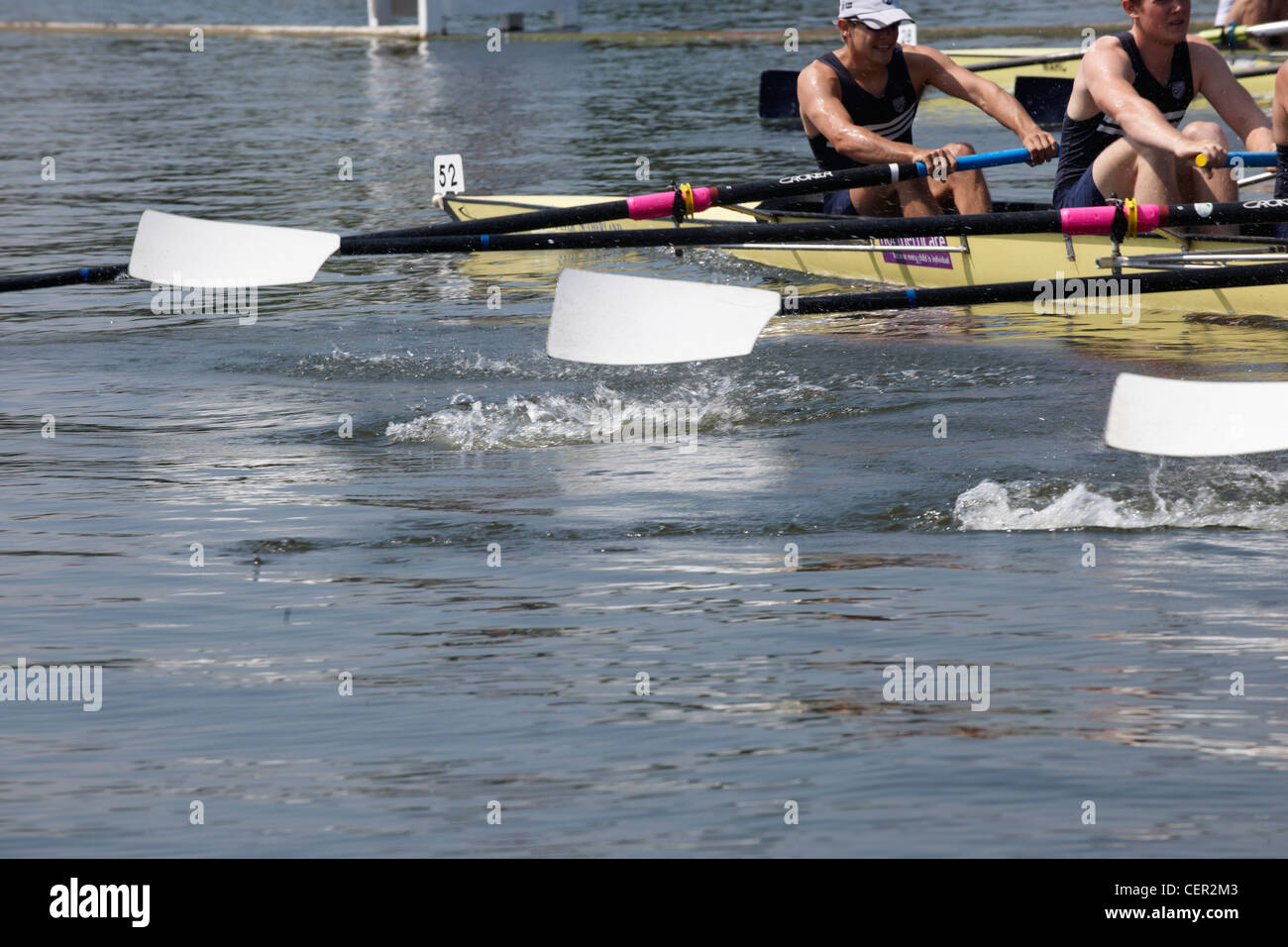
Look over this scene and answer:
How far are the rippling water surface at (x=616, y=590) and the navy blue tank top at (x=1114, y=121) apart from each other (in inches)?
28.1

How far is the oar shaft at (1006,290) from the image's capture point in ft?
20.6

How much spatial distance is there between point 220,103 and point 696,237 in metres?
14.8

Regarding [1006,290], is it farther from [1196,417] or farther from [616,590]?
[616,590]

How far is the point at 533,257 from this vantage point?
36.4 ft

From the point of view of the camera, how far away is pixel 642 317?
21.1ft

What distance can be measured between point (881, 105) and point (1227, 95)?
6.02ft

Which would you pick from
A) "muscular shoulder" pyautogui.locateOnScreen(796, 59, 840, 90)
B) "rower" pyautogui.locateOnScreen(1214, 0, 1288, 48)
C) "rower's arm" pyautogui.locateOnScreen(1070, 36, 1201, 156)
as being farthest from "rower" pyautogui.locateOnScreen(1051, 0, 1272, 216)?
"rower" pyautogui.locateOnScreen(1214, 0, 1288, 48)

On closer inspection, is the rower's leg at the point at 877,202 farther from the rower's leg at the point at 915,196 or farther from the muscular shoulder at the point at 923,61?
the muscular shoulder at the point at 923,61

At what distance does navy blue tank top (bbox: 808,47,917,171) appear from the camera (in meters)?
8.77

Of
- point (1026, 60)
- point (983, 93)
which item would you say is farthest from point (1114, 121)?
point (1026, 60)

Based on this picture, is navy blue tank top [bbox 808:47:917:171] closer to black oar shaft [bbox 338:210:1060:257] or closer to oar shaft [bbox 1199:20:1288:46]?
black oar shaft [bbox 338:210:1060:257]

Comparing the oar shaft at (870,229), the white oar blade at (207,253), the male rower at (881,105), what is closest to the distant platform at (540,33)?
the male rower at (881,105)
